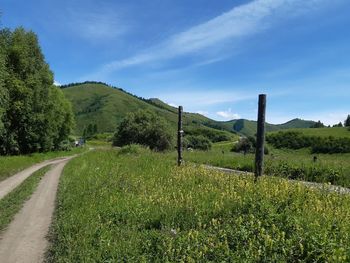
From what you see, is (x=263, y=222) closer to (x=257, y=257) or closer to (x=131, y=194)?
(x=257, y=257)

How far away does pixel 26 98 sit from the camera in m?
45.7

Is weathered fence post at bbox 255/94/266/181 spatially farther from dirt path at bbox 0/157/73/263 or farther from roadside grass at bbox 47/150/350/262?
dirt path at bbox 0/157/73/263

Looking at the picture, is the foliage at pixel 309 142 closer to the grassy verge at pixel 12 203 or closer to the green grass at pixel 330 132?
the green grass at pixel 330 132

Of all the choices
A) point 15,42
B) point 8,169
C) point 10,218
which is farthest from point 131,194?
point 15,42

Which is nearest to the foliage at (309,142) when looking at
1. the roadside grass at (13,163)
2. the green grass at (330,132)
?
the green grass at (330,132)

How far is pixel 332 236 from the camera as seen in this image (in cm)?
736

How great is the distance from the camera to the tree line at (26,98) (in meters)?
44.1

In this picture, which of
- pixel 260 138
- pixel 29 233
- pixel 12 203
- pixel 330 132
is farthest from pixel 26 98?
pixel 330 132

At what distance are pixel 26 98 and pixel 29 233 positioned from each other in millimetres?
36117

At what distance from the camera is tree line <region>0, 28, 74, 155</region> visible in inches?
1735

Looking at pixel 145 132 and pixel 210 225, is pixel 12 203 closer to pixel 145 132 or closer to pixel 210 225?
pixel 210 225

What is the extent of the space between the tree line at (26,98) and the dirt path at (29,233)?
2620 cm

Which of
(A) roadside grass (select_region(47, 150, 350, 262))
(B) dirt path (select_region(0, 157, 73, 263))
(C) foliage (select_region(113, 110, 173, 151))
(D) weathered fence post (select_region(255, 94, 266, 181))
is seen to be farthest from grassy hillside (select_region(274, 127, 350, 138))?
(A) roadside grass (select_region(47, 150, 350, 262))

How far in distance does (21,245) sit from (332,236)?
24.6 ft
